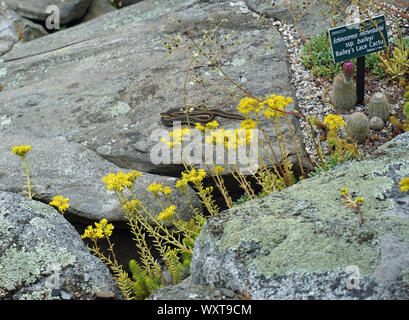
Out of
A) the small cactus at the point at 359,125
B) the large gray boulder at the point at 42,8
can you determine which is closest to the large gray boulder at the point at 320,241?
the small cactus at the point at 359,125

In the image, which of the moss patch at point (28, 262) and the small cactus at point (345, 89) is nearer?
the moss patch at point (28, 262)

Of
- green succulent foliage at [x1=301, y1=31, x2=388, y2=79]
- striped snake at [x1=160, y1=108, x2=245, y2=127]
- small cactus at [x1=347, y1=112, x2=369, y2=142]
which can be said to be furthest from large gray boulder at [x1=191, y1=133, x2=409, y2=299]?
green succulent foliage at [x1=301, y1=31, x2=388, y2=79]

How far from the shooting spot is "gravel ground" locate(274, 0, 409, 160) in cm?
566

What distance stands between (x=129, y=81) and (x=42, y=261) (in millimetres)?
3863

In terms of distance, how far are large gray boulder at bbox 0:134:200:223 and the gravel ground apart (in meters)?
1.80

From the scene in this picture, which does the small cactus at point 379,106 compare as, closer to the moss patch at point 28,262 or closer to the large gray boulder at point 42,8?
the moss patch at point 28,262

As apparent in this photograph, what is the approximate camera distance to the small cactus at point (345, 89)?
575 centimetres

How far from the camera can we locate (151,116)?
20.5 feet

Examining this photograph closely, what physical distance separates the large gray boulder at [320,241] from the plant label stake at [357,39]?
2148mm

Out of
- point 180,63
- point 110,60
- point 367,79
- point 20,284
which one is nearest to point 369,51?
point 367,79

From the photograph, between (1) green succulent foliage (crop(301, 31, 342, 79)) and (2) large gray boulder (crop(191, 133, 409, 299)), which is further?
(1) green succulent foliage (crop(301, 31, 342, 79))

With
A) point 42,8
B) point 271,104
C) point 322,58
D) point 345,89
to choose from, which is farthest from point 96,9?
point 271,104

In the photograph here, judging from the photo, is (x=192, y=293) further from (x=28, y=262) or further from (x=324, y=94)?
(x=324, y=94)

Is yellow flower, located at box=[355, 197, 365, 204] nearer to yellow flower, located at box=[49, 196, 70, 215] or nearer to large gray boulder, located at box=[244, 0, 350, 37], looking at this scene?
yellow flower, located at box=[49, 196, 70, 215]
